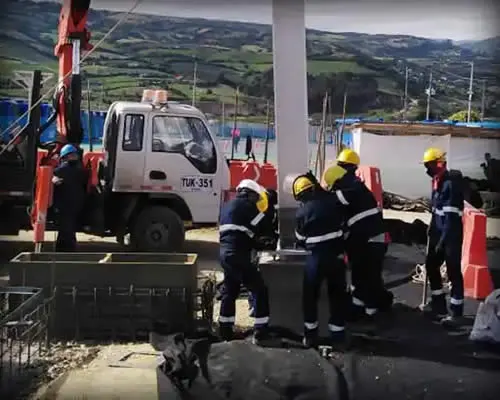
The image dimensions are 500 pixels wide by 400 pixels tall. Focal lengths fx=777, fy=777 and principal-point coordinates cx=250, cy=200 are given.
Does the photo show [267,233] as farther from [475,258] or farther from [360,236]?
[475,258]

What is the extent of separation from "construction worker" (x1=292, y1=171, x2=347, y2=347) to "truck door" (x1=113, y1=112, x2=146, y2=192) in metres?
4.26

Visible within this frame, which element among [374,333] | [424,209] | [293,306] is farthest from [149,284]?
[424,209]

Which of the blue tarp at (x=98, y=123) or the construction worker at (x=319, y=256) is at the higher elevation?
the blue tarp at (x=98, y=123)

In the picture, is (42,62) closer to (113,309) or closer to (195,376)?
(113,309)

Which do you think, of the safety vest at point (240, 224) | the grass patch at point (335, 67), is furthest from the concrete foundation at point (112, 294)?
the grass patch at point (335, 67)

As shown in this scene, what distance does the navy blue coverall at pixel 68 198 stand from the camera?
354 inches

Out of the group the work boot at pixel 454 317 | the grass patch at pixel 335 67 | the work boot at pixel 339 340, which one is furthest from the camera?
the grass patch at pixel 335 67

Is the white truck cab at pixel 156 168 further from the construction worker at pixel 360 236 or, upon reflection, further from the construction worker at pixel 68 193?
the construction worker at pixel 360 236

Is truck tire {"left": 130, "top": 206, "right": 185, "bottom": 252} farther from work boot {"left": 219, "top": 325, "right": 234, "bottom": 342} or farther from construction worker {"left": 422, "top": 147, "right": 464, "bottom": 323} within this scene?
construction worker {"left": 422, "top": 147, "right": 464, "bottom": 323}

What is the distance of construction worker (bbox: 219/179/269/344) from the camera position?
20.1ft

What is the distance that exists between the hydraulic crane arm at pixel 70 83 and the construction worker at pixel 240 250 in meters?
4.37

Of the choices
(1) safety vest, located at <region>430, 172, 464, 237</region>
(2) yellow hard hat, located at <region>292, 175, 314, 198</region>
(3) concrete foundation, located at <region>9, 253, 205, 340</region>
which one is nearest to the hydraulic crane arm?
(3) concrete foundation, located at <region>9, 253, 205, 340</region>

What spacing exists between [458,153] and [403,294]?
4929 millimetres

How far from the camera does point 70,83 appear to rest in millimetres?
9914
